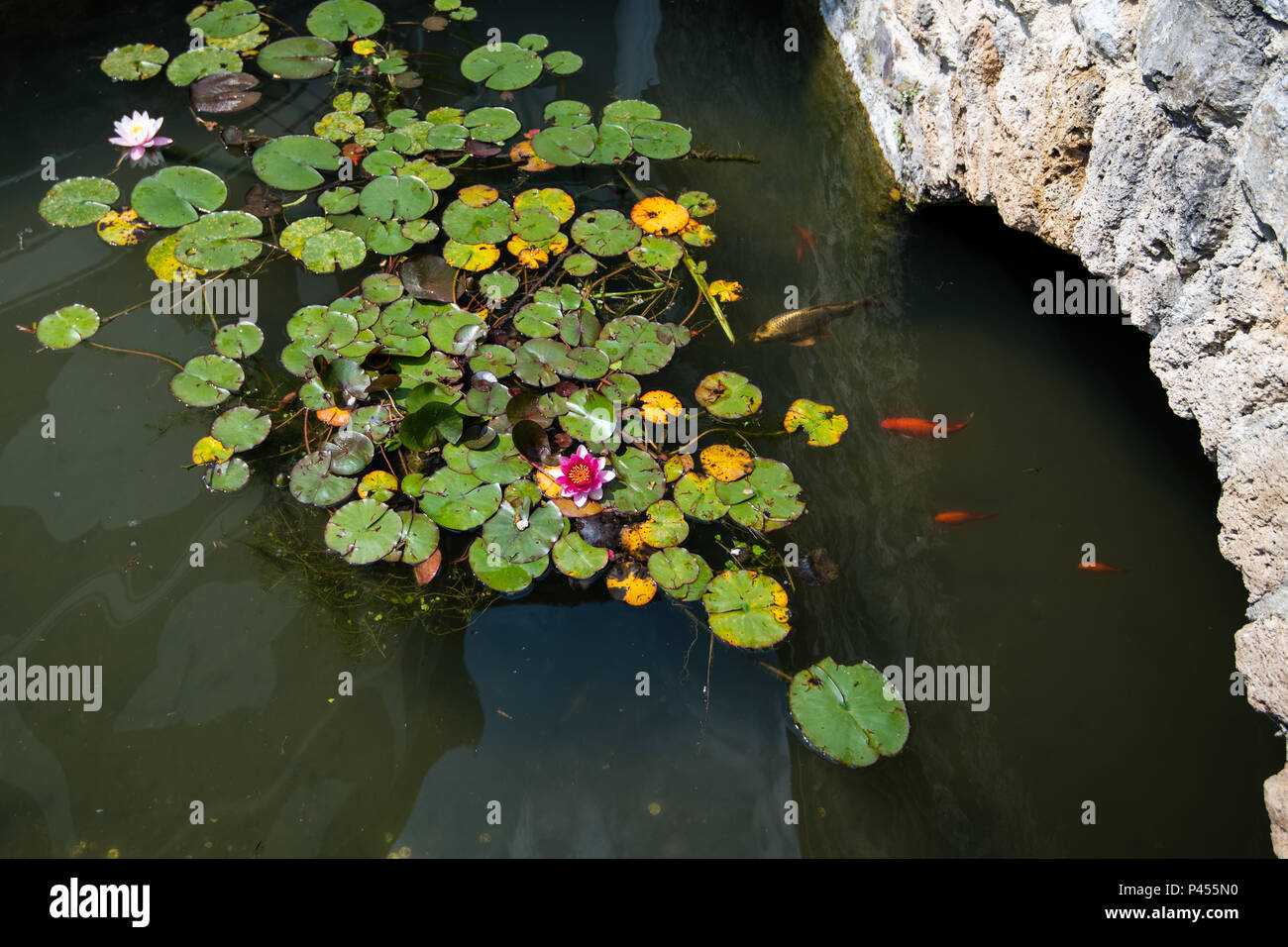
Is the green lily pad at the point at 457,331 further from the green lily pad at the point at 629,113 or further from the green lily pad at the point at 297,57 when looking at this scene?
the green lily pad at the point at 297,57

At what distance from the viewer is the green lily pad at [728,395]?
2449 mm

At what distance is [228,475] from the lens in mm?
2307

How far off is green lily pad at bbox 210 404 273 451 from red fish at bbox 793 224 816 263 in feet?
6.03

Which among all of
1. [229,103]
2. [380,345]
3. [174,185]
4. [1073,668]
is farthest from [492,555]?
[229,103]

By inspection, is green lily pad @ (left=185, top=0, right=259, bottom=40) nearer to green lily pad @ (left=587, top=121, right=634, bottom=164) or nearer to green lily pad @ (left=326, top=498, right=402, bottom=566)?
green lily pad @ (left=587, top=121, right=634, bottom=164)

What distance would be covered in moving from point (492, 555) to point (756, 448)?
824 mm

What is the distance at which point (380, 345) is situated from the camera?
2.50m

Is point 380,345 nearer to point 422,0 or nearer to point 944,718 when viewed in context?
point 944,718

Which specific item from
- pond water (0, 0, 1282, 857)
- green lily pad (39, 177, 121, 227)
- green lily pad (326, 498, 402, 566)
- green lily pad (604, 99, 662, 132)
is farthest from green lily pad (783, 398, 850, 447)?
green lily pad (39, 177, 121, 227)

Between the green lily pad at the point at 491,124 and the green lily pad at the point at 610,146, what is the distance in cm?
34

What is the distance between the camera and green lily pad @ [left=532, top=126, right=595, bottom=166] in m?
3.06

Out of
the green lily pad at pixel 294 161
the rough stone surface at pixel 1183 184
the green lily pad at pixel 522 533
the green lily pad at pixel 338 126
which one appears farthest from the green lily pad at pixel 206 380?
the rough stone surface at pixel 1183 184

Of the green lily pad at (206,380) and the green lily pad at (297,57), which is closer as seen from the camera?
the green lily pad at (206,380)
